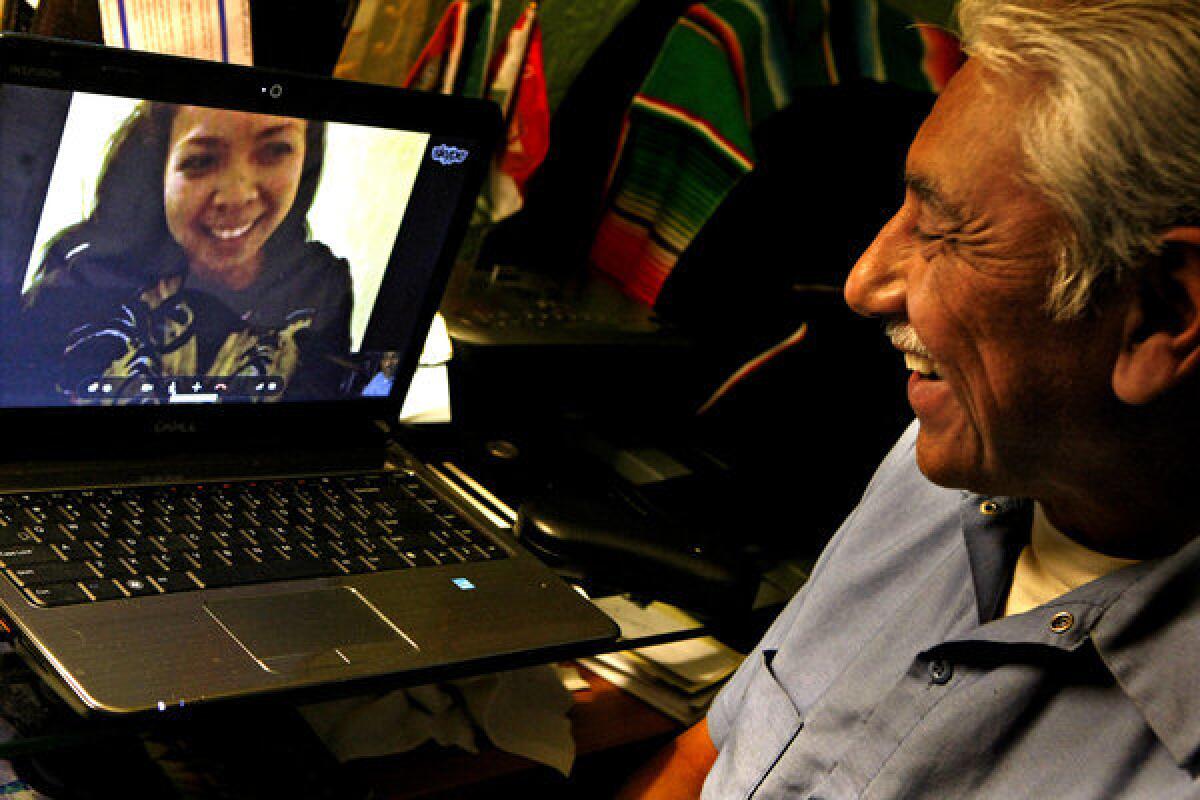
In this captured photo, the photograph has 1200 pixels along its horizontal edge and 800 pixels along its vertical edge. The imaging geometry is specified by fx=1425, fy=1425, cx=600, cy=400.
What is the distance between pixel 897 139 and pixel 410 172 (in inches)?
34.8

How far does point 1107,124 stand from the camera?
0.81 meters

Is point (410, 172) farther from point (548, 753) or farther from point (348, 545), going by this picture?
point (548, 753)

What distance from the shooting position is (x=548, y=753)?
3.97 ft

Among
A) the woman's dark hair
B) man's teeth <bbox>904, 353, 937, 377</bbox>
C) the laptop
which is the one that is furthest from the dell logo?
man's teeth <bbox>904, 353, 937, 377</bbox>

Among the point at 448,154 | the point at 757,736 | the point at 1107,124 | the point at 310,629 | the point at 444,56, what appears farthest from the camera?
the point at 444,56

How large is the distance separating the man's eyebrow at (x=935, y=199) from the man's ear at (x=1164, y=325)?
118 millimetres

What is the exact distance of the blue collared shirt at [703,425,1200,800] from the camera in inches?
35.6

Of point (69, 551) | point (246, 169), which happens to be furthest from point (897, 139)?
point (69, 551)

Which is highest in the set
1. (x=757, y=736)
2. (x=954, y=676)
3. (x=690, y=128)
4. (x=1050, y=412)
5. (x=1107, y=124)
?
(x=1107, y=124)

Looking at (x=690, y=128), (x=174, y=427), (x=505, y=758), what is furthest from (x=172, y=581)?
(x=690, y=128)

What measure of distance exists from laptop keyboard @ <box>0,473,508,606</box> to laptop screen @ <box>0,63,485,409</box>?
10cm

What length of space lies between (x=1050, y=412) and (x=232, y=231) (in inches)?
25.8

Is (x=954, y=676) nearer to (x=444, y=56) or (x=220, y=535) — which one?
(x=220, y=535)

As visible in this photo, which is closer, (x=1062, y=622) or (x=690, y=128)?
Result: (x=1062, y=622)
